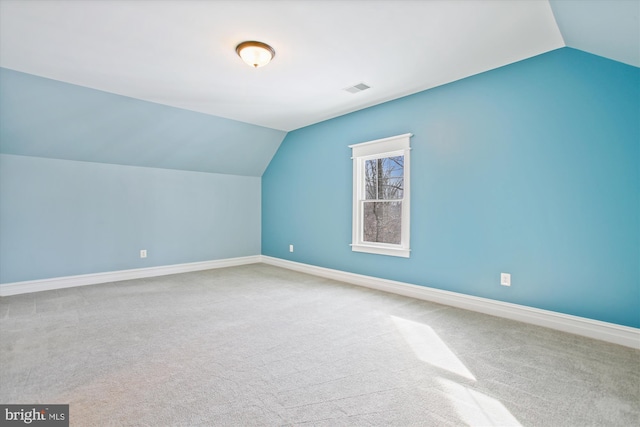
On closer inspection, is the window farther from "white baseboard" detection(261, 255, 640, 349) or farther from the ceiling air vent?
the ceiling air vent

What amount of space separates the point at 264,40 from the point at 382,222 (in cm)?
276

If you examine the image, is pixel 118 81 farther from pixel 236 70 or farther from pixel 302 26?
pixel 302 26

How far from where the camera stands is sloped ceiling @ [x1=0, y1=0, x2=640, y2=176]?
2.16 metres

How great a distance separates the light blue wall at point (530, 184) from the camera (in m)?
2.48

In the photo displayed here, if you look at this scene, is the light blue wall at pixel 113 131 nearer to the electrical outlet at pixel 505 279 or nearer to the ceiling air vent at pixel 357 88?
the ceiling air vent at pixel 357 88

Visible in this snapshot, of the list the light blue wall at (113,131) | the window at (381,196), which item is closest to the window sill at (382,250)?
the window at (381,196)

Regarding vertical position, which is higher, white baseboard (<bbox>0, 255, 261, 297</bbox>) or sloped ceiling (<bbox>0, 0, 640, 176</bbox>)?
sloped ceiling (<bbox>0, 0, 640, 176</bbox>)

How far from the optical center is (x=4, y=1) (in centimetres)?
209

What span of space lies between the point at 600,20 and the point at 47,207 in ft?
20.1

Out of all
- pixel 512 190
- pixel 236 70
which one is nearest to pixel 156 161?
pixel 236 70

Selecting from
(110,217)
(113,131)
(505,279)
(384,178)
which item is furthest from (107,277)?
(505,279)

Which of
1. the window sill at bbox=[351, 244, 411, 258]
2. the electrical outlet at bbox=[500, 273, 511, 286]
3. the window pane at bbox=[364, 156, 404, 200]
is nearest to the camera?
the electrical outlet at bbox=[500, 273, 511, 286]

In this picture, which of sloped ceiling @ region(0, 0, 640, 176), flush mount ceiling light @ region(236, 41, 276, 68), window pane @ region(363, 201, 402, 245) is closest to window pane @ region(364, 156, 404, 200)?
window pane @ region(363, 201, 402, 245)

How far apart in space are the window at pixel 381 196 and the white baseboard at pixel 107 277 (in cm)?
281
